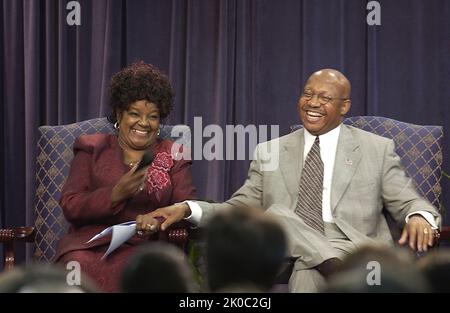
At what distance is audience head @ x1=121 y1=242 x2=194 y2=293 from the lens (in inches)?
19.9

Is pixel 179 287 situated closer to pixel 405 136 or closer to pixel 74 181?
pixel 74 181

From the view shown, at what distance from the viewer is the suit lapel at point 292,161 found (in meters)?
2.50

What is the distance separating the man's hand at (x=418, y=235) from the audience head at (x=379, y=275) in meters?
1.50

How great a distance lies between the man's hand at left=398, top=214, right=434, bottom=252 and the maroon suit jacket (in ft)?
2.81

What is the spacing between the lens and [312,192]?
8.05 feet

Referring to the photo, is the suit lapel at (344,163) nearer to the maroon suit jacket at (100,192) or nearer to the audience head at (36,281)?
the maroon suit jacket at (100,192)

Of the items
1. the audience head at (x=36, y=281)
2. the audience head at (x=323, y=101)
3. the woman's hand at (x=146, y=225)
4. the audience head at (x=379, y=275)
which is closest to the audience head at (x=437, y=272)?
the audience head at (x=379, y=275)

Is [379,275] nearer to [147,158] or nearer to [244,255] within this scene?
[244,255]

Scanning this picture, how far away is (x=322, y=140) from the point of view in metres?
2.56

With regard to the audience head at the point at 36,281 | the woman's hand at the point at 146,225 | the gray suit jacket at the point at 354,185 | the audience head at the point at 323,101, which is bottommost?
the woman's hand at the point at 146,225

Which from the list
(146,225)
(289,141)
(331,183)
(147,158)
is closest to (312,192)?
(331,183)

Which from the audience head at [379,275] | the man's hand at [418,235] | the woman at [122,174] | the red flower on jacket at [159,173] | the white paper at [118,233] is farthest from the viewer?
the red flower on jacket at [159,173]

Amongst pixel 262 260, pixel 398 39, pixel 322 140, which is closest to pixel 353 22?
pixel 398 39
